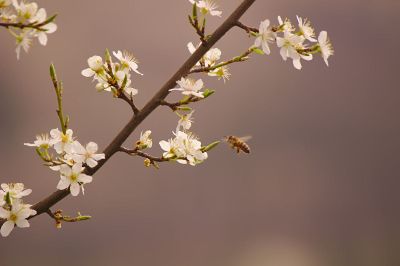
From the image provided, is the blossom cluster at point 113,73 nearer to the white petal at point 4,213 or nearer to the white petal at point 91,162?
the white petal at point 91,162

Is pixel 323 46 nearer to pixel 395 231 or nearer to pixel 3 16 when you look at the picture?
pixel 3 16

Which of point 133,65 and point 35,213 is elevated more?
point 133,65

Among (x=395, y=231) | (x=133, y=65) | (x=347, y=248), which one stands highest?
(x=395, y=231)

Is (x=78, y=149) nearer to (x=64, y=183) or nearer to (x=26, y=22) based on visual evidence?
(x=64, y=183)

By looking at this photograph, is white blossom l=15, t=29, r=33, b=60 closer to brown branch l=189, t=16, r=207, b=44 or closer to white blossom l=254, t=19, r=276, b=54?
brown branch l=189, t=16, r=207, b=44

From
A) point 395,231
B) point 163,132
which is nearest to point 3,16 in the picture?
point 163,132

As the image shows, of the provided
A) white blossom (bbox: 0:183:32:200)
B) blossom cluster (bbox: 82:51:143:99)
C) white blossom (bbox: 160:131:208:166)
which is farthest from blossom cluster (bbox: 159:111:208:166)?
white blossom (bbox: 0:183:32:200)
